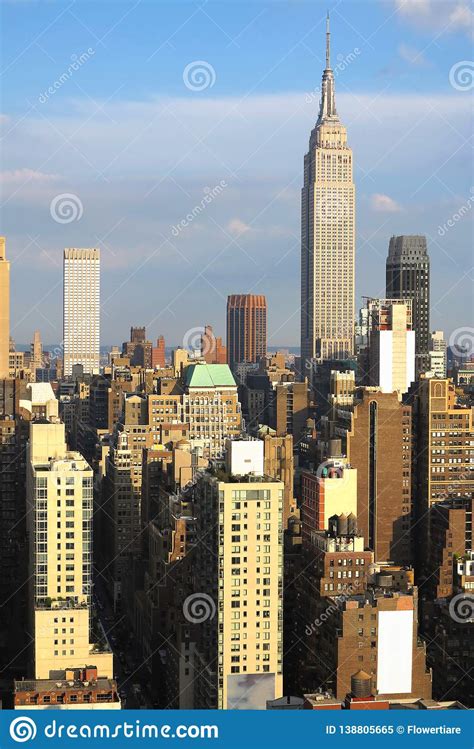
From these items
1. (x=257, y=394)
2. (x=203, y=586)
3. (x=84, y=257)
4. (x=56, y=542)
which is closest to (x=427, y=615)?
(x=203, y=586)

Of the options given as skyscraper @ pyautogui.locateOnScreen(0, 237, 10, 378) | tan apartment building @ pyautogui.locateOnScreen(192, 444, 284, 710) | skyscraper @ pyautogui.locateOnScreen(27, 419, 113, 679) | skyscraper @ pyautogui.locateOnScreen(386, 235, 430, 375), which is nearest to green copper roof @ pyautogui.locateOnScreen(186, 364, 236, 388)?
skyscraper @ pyautogui.locateOnScreen(0, 237, 10, 378)

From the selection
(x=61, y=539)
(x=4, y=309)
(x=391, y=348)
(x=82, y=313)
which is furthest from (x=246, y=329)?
(x=61, y=539)

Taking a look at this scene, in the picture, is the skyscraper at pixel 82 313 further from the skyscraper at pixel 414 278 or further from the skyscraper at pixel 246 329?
the skyscraper at pixel 414 278

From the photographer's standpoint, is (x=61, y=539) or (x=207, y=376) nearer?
(x=61, y=539)

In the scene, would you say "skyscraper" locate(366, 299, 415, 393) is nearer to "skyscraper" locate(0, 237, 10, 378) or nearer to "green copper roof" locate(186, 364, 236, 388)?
"green copper roof" locate(186, 364, 236, 388)

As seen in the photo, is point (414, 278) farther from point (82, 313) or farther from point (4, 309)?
point (82, 313)

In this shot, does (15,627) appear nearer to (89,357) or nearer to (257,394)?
(257,394)
